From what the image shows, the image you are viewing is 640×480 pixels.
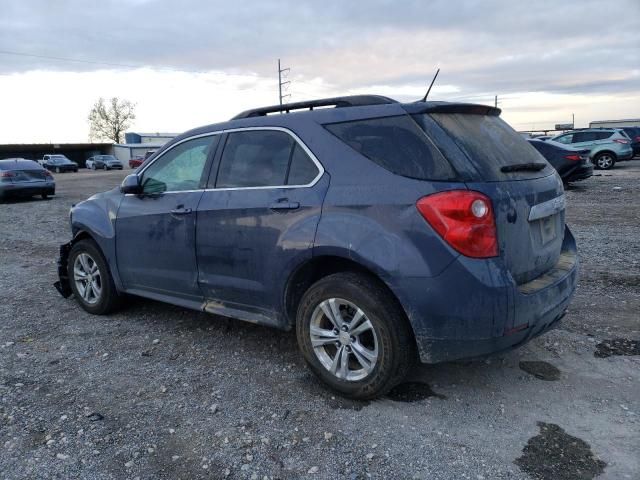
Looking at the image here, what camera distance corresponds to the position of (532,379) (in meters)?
3.48

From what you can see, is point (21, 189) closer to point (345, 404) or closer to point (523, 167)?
point (345, 404)

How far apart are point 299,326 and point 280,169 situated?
1.05 meters

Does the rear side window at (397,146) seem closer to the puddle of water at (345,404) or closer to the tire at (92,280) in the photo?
the puddle of water at (345,404)

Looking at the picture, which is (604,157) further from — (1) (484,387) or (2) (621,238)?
(1) (484,387)

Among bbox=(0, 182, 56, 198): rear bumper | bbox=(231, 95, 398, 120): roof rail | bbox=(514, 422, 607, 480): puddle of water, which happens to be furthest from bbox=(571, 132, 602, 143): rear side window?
bbox=(514, 422, 607, 480): puddle of water

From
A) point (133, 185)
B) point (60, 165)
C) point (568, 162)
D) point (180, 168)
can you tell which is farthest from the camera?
point (60, 165)

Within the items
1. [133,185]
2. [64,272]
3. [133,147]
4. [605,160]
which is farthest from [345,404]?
[133,147]

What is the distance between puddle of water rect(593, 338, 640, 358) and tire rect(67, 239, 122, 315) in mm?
4108

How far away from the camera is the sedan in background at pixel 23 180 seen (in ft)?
56.6

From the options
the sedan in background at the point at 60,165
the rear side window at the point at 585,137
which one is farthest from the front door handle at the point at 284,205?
the sedan in background at the point at 60,165

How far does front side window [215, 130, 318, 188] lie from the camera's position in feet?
11.2

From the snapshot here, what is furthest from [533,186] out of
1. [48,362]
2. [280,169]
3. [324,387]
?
[48,362]

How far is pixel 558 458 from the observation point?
263 centimetres

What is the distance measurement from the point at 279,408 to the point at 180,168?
6.95 feet
